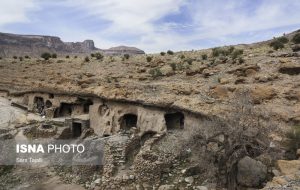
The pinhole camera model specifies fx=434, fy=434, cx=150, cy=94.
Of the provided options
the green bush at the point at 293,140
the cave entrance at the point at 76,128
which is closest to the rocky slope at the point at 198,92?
the green bush at the point at 293,140

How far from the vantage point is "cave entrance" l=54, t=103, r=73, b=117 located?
27.7m

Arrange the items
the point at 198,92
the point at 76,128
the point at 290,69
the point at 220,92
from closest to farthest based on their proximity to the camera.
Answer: the point at 220,92 → the point at 290,69 → the point at 198,92 → the point at 76,128

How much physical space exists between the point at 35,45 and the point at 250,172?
85.5 meters

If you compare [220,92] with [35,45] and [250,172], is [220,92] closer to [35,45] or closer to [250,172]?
[250,172]

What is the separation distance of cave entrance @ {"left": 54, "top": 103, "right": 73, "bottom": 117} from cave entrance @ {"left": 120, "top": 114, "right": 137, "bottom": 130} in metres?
5.32

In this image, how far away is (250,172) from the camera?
14406 millimetres

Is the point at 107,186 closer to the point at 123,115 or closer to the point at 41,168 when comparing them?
the point at 41,168

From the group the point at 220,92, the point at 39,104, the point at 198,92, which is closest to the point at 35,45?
the point at 39,104

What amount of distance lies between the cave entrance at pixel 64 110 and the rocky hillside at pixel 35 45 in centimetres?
5224

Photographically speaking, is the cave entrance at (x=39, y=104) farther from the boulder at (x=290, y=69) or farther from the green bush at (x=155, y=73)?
the boulder at (x=290, y=69)

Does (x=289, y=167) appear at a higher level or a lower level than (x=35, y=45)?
lower

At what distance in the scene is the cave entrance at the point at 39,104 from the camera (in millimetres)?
28559

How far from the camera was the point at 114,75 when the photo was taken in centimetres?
2981

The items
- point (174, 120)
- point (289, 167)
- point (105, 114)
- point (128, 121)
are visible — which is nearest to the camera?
point (289, 167)
